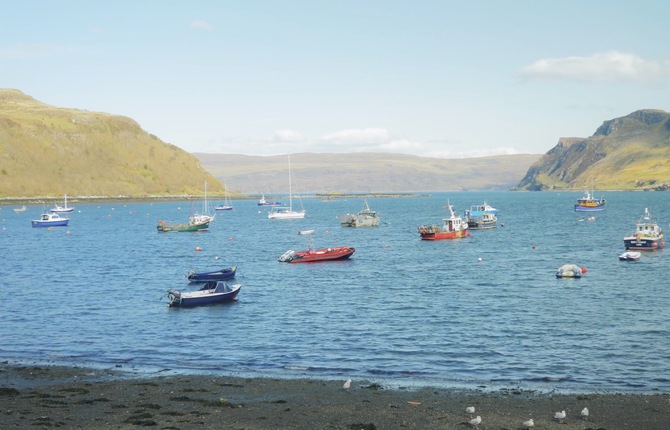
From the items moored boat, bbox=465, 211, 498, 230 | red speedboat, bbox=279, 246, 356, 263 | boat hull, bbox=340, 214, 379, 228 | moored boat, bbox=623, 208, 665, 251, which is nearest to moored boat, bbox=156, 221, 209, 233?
boat hull, bbox=340, 214, 379, 228

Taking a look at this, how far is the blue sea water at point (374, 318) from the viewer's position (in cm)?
3994

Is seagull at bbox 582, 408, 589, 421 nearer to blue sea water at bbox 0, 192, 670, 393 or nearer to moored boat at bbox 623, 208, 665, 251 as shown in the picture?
blue sea water at bbox 0, 192, 670, 393

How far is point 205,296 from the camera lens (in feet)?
195

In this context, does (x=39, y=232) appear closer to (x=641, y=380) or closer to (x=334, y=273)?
(x=334, y=273)

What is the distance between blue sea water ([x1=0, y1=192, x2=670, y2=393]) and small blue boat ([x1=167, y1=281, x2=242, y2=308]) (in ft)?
2.94

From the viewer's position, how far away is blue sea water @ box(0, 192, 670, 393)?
39938 millimetres

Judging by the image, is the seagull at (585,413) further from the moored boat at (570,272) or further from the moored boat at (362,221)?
the moored boat at (362,221)

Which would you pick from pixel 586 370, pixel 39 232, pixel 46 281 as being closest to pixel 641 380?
pixel 586 370

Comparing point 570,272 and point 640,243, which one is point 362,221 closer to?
point 640,243

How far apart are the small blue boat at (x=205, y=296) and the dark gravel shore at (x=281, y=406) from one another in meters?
21.8

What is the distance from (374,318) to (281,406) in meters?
23.4

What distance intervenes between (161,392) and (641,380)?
72.2 feet

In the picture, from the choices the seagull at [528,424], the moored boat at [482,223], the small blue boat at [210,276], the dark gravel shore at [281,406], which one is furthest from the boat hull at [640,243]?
the seagull at [528,424]

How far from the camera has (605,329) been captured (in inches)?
1919
